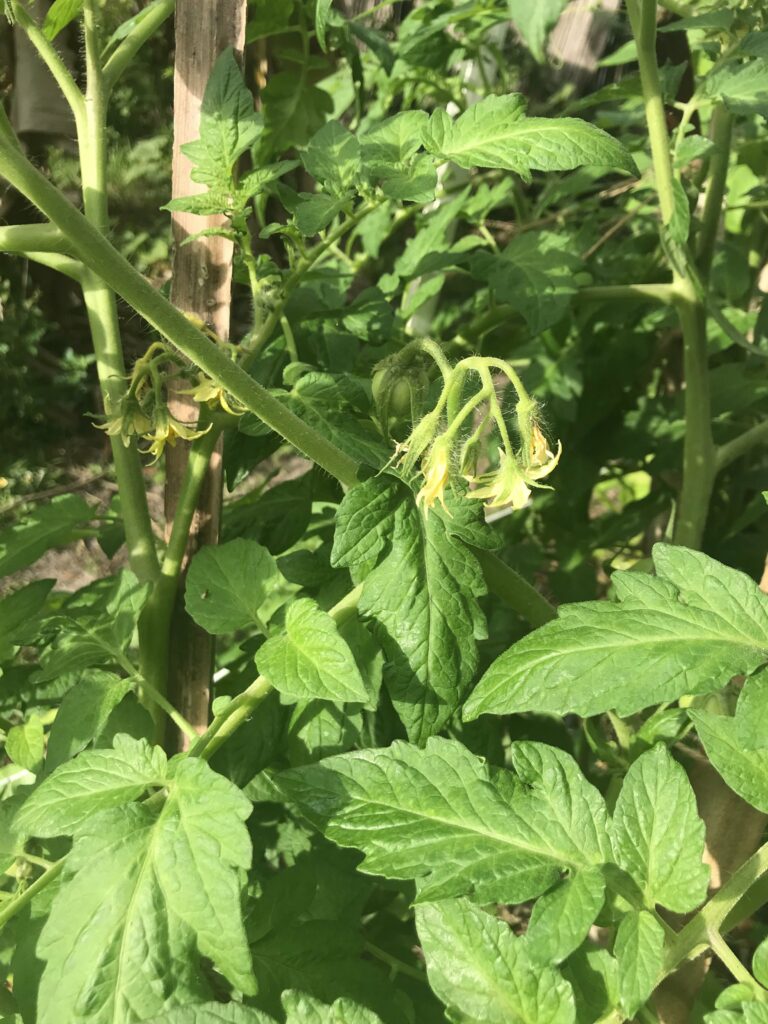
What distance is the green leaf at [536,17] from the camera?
1.89 feet

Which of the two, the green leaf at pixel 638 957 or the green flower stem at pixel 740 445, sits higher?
the green flower stem at pixel 740 445

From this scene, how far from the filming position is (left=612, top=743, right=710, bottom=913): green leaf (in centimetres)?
57

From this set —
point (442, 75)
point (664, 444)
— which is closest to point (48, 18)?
point (442, 75)

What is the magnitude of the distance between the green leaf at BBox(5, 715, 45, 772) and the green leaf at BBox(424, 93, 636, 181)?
0.62 meters

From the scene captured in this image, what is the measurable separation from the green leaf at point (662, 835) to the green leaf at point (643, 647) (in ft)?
0.28

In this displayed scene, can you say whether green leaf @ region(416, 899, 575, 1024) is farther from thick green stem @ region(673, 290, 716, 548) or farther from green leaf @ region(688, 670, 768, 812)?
thick green stem @ region(673, 290, 716, 548)

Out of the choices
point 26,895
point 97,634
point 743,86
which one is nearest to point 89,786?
point 26,895

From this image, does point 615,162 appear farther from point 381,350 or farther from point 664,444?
point 664,444

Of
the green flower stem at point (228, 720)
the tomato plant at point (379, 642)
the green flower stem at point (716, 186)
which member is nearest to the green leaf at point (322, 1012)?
the tomato plant at point (379, 642)

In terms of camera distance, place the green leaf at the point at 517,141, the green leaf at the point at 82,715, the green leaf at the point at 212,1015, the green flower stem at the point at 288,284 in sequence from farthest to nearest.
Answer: the green flower stem at the point at 288,284
the green leaf at the point at 82,715
the green leaf at the point at 517,141
the green leaf at the point at 212,1015

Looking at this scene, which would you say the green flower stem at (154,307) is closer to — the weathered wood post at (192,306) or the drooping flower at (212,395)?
the drooping flower at (212,395)

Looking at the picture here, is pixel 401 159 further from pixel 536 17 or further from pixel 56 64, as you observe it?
pixel 56 64

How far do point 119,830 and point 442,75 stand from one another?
1291mm

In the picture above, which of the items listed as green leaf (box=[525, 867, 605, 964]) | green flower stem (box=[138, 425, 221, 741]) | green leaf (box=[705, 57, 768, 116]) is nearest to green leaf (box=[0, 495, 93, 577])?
green flower stem (box=[138, 425, 221, 741])
